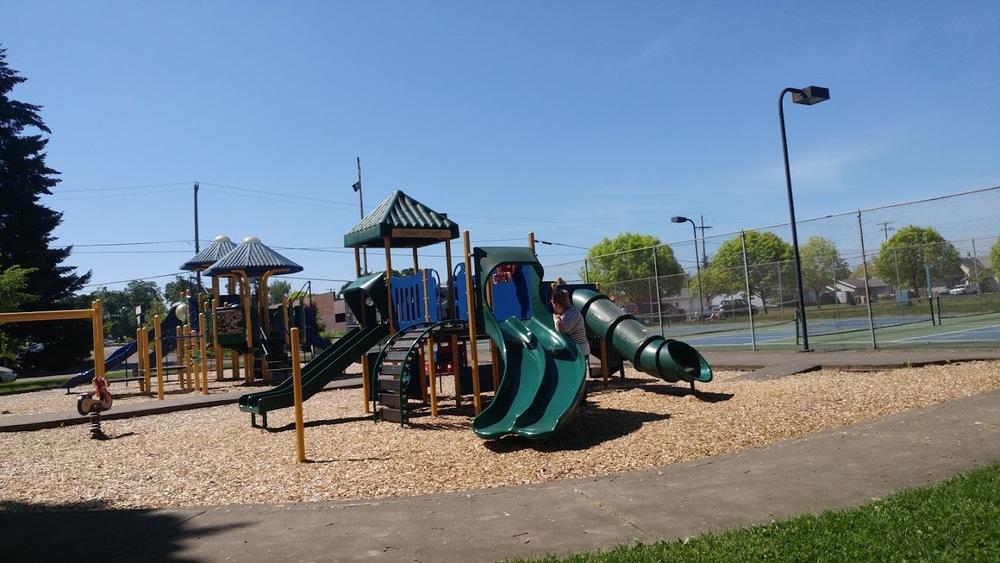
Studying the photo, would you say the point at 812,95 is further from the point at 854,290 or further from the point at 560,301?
the point at 560,301

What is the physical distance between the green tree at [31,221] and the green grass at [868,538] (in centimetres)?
4727

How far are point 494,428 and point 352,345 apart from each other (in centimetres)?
480

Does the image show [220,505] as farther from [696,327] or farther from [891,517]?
[696,327]

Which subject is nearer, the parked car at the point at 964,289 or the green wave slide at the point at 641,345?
the green wave slide at the point at 641,345

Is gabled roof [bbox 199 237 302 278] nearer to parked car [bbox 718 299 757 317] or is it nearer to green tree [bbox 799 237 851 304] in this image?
parked car [bbox 718 299 757 317]

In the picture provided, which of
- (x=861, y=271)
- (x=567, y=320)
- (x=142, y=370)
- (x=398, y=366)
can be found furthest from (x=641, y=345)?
(x=142, y=370)

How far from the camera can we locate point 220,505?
6535 mm

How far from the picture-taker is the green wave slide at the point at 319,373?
1149 cm

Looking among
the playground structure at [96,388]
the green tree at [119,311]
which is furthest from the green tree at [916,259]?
the green tree at [119,311]

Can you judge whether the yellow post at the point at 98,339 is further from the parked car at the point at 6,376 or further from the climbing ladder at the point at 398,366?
the parked car at the point at 6,376

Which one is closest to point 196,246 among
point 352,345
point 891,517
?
point 352,345

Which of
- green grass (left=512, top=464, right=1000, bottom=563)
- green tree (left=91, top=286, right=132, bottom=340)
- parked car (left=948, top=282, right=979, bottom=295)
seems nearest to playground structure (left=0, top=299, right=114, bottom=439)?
green grass (left=512, top=464, right=1000, bottom=563)

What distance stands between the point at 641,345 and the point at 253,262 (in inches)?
568

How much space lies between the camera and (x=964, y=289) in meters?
15.9
